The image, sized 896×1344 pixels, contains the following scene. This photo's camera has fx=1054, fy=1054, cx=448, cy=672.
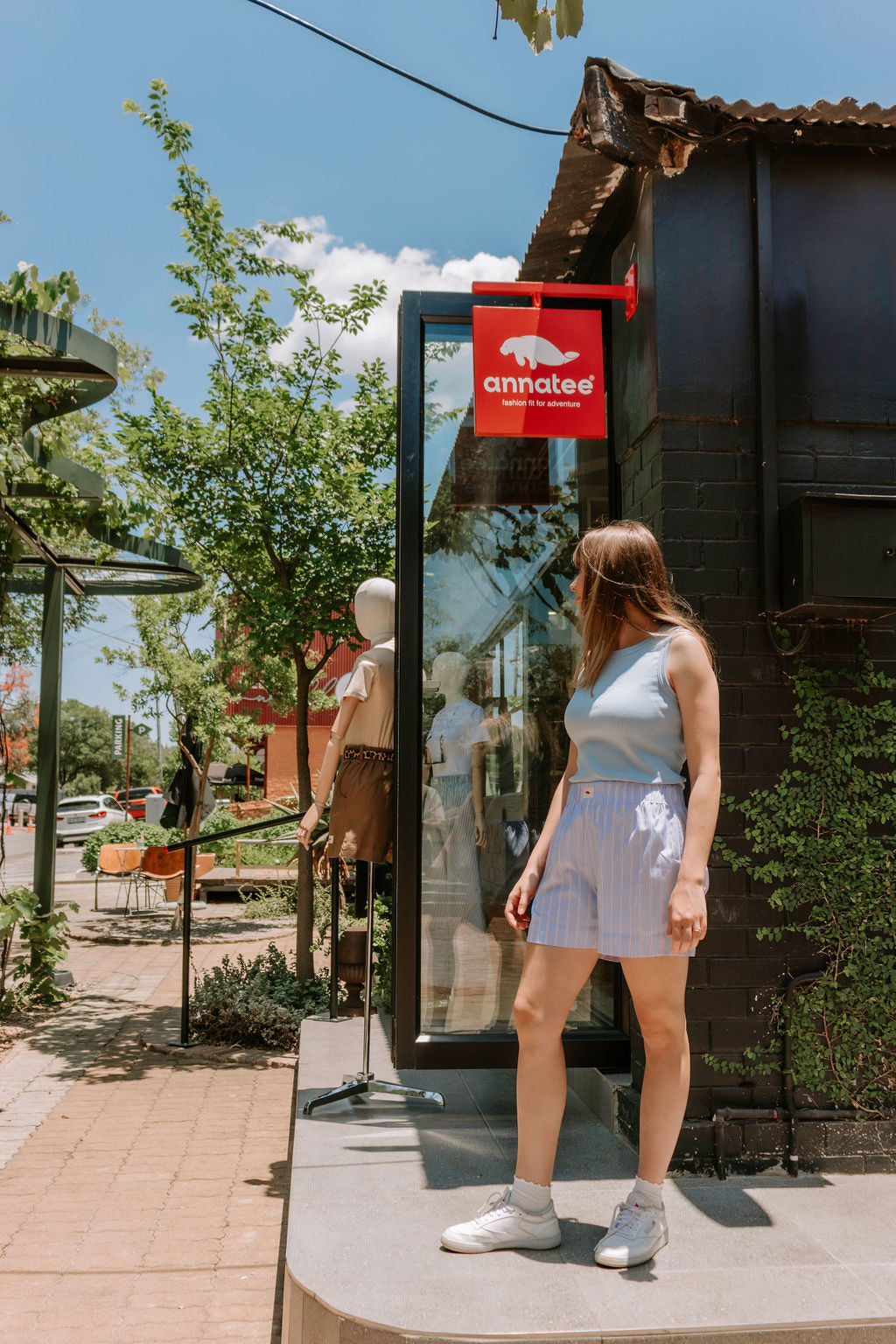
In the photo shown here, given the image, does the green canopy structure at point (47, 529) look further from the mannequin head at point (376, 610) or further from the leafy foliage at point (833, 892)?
→ the leafy foliage at point (833, 892)

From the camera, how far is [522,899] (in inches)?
104

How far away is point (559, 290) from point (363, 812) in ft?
6.49

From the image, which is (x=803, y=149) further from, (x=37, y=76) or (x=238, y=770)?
(x=238, y=770)

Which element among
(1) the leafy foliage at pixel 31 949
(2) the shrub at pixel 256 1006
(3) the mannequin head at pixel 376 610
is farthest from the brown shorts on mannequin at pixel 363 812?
(1) the leafy foliage at pixel 31 949

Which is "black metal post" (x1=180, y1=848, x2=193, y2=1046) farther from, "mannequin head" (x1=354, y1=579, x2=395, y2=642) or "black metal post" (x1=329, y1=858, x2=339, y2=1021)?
"mannequin head" (x1=354, y1=579, x2=395, y2=642)

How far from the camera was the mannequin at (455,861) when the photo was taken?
12.3 ft

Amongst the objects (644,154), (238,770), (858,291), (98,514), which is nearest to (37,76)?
(98,514)

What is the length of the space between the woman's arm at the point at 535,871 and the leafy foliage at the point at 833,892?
72 cm

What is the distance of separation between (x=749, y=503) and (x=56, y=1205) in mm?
3573

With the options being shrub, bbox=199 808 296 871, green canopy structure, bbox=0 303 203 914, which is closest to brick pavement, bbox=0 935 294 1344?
green canopy structure, bbox=0 303 203 914

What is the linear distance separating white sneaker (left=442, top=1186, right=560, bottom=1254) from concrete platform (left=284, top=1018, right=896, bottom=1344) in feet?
0.09

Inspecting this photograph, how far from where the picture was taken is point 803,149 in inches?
133

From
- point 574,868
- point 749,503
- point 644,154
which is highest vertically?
point 644,154

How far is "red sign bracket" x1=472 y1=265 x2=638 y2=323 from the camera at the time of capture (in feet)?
11.8
